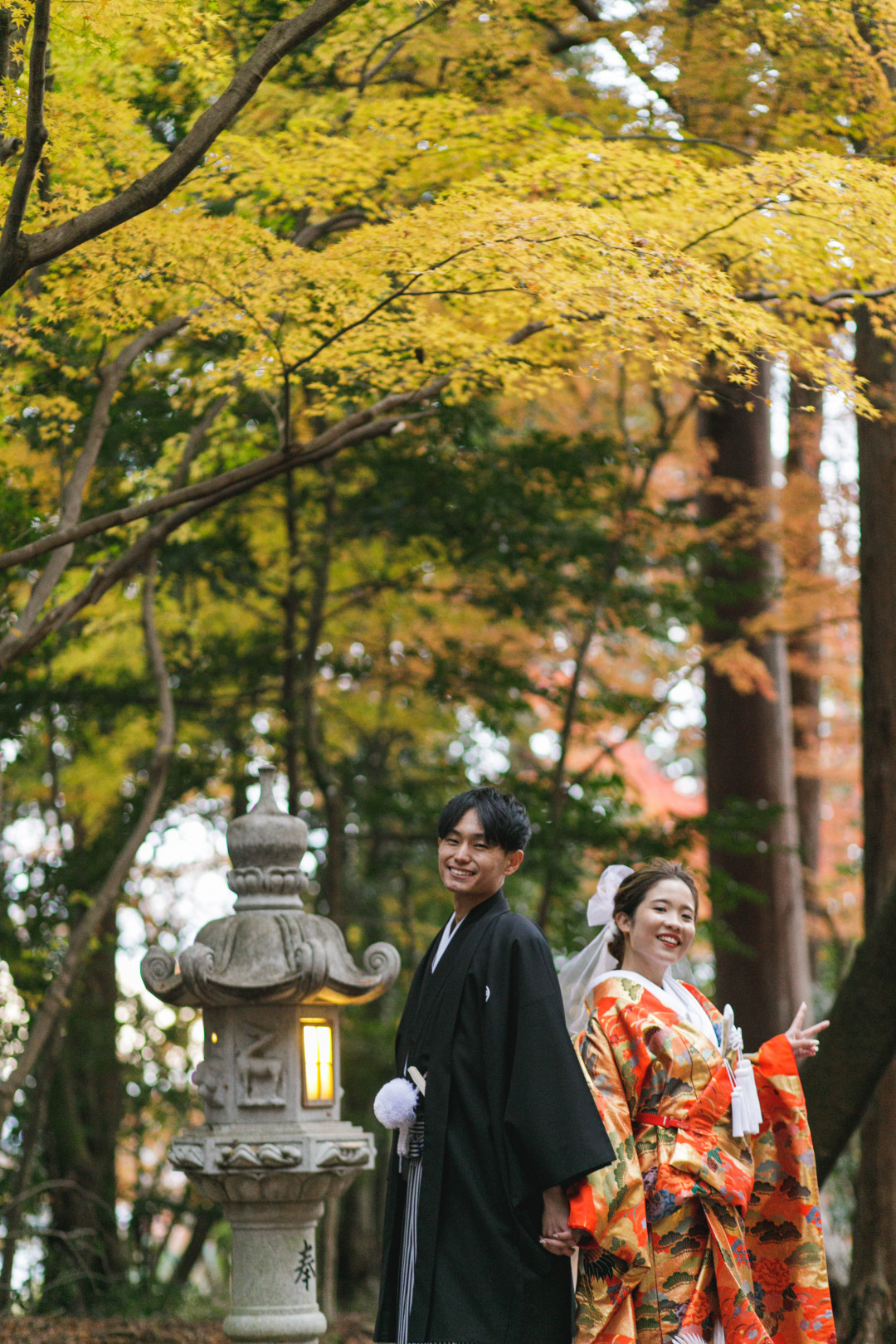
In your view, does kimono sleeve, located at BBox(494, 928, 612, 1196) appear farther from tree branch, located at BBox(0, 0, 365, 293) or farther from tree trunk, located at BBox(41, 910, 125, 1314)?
tree trunk, located at BBox(41, 910, 125, 1314)

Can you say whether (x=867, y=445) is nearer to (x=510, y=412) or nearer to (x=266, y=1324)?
(x=510, y=412)

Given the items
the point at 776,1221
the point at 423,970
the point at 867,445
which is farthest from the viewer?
the point at 867,445

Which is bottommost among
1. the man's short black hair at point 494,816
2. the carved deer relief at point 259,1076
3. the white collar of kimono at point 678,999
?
the carved deer relief at point 259,1076

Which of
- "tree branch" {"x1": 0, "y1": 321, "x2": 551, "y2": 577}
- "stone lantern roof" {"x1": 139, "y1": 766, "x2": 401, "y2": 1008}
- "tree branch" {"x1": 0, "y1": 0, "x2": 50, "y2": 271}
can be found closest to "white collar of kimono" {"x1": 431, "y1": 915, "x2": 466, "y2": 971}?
"stone lantern roof" {"x1": 139, "y1": 766, "x2": 401, "y2": 1008}

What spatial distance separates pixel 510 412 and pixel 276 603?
2.33 metres

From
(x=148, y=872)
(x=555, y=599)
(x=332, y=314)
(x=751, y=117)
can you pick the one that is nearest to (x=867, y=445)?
(x=751, y=117)

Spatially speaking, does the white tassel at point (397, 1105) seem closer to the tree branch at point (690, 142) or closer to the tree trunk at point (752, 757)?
the tree branch at point (690, 142)

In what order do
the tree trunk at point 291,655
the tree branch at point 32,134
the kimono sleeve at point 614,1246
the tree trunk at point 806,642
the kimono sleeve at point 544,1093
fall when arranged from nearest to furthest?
the kimono sleeve at point 544,1093, the kimono sleeve at point 614,1246, the tree branch at point 32,134, the tree trunk at point 291,655, the tree trunk at point 806,642

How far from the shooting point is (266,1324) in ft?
13.2

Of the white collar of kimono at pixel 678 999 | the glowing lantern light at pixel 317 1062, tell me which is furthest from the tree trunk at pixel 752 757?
the white collar of kimono at pixel 678 999

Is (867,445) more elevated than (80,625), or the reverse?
(867,445)

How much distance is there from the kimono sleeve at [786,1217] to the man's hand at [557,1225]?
102 centimetres

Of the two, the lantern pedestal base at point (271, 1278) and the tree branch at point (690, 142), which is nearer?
the lantern pedestal base at point (271, 1278)

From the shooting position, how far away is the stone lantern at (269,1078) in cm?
398
